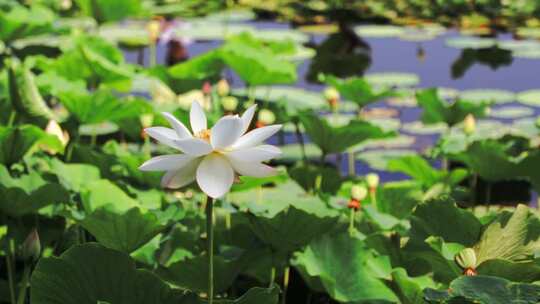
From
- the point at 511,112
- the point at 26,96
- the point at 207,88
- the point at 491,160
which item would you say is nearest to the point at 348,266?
the point at 491,160

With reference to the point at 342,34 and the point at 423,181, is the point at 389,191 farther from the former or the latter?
the point at 342,34

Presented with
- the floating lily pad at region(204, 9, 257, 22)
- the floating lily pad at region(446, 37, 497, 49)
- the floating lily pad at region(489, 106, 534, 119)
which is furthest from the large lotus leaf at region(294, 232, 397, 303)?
the floating lily pad at region(204, 9, 257, 22)

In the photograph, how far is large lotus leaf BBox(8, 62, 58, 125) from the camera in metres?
2.07

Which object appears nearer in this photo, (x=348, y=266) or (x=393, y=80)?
(x=348, y=266)

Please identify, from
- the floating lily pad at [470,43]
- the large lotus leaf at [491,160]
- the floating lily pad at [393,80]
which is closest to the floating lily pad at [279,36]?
the floating lily pad at [470,43]

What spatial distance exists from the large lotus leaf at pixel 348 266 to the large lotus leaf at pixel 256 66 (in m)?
1.06

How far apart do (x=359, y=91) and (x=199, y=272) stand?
1168mm

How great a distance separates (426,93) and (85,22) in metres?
3.95

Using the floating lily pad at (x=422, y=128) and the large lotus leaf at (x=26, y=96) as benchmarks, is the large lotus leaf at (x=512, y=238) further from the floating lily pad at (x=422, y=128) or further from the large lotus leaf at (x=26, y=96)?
the floating lily pad at (x=422, y=128)

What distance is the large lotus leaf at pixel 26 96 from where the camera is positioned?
6.79ft

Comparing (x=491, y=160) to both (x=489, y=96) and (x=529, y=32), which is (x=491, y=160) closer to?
(x=489, y=96)

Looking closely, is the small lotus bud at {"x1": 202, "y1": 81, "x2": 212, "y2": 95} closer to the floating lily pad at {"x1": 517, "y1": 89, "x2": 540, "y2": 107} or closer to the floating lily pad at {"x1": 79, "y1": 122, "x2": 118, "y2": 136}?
the floating lily pad at {"x1": 79, "y1": 122, "x2": 118, "y2": 136}

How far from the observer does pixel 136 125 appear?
238 cm

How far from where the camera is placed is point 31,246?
1355 millimetres
